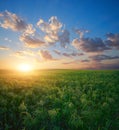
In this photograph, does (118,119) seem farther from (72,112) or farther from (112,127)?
(72,112)

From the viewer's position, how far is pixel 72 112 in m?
5.68

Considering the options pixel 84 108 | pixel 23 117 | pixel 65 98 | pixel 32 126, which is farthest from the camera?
pixel 65 98

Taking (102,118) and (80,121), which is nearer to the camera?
(80,121)

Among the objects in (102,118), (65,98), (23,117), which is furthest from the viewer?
(65,98)

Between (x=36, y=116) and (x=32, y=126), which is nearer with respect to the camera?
(x=32, y=126)

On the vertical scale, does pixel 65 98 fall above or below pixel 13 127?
above

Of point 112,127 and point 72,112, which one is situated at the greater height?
point 72,112

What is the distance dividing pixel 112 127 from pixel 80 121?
122 centimetres

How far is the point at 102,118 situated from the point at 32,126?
109 inches

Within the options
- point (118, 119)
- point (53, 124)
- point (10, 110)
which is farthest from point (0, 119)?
point (118, 119)

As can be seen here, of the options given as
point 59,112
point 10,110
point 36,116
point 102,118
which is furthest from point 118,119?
point 10,110

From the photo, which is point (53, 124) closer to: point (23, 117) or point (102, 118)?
point (23, 117)

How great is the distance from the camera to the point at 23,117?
524cm

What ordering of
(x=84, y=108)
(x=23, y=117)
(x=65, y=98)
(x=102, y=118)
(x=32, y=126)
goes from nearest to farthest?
(x=32, y=126) → (x=23, y=117) → (x=102, y=118) → (x=84, y=108) → (x=65, y=98)
